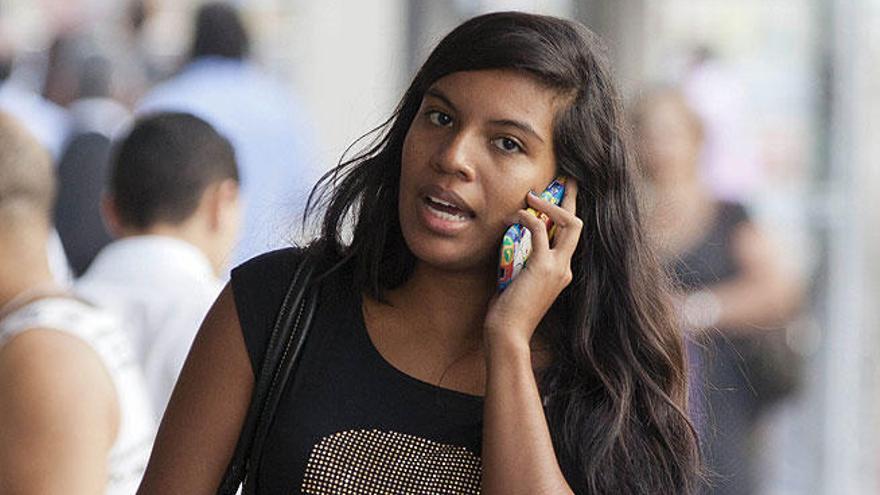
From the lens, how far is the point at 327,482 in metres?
2.73

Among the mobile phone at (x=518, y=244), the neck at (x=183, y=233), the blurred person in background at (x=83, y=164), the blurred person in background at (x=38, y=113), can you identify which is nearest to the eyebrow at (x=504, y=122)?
the mobile phone at (x=518, y=244)

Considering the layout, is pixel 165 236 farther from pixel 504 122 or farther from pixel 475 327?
pixel 504 122

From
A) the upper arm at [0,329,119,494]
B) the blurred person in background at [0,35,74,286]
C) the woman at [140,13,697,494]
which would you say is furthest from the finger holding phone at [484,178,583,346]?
the blurred person in background at [0,35,74,286]

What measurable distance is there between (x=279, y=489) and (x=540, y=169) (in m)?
0.65

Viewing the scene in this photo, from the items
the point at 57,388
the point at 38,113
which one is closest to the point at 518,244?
the point at 57,388

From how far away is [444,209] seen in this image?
9.04 feet

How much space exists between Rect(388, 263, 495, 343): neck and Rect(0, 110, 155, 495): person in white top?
758 millimetres

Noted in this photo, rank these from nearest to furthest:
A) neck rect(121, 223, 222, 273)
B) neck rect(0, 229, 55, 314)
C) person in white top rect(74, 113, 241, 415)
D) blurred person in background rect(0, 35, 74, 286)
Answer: neck rect(0, 229, 55, 314) < person in white top rect(74, 113, 241, 415) < neck rect(121, 223, 222, 273) < blurred person in background rect(0, 35, 74, 286)

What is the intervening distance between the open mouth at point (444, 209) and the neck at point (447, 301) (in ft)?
0.54

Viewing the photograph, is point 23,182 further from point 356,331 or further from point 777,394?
point 777,394

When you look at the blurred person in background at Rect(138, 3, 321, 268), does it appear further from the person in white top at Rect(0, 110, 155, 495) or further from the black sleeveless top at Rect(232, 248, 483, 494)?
the black sleeveless top at Rect(232, 248, 483, 494)

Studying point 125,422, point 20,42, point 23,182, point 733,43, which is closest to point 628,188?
point 125,422

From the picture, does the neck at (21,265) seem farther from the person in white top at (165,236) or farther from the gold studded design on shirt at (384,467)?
the gold studded design on shirt at (384,467)

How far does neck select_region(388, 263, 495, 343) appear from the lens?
291 centimetres
